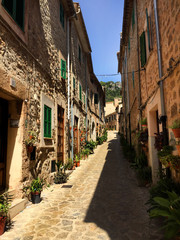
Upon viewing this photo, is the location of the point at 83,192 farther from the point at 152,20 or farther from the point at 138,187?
the point at 152,20

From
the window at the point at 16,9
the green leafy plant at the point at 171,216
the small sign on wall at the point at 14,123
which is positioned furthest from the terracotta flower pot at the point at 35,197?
the window at the point at 16,9

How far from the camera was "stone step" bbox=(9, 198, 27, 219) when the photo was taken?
3.69 metres

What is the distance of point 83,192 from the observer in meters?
5.41

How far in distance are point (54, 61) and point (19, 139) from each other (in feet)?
13.8

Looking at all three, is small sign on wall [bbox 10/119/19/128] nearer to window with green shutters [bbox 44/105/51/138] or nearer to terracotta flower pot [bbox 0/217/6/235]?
window with green shutters [bbox 44/105/51/138]

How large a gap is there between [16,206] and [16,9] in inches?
190

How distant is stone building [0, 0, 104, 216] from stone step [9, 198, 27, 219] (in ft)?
0.87

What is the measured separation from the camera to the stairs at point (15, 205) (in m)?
3.69

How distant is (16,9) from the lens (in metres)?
4.27

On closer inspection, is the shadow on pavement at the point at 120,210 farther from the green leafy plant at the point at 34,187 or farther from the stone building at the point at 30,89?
the stone building at the point at 30,89

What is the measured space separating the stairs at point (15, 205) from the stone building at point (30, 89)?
21cm

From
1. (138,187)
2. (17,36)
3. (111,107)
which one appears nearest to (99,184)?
(138,187)

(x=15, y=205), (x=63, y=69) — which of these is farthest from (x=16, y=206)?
(x=63, y=69)

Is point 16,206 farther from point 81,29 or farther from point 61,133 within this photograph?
point 81,29
